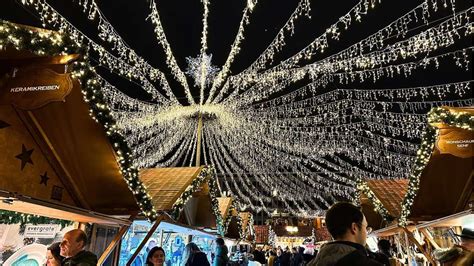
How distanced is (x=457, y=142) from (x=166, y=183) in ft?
16.6

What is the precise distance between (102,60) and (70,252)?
5.20 meters

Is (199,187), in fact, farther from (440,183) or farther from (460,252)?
(460,252)

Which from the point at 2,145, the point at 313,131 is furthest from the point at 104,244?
the point at 313,131

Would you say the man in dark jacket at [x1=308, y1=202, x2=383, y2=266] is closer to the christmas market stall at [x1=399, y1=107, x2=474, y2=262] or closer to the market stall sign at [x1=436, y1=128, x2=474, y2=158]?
the christmas market stall at [x1=399, y1=107, x2=474, y2=262]

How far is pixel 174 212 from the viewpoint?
616cm

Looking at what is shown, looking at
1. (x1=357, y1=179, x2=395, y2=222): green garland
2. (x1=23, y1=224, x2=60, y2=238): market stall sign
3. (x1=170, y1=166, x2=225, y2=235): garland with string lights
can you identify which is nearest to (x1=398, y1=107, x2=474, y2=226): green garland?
(x1=357, y1=179, x2=395, y2=222): green garland

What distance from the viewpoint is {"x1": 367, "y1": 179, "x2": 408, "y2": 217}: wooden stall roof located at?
276 inches

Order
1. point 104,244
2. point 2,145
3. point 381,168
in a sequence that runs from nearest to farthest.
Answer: point 2,145
point 104,244
point 381,168

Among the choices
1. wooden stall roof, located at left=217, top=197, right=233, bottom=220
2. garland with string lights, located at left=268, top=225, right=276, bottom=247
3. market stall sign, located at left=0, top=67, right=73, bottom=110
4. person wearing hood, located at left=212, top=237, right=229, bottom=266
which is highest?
market stall sign, located at left=0, top=67, right=73, bottom=110

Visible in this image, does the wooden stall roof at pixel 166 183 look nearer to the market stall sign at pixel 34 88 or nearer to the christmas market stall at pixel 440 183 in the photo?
the market stall sign at pixel 34 88

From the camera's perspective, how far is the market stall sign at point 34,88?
296 cm

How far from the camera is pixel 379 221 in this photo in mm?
10258

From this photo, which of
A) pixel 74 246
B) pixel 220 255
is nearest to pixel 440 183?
pixel 220 255

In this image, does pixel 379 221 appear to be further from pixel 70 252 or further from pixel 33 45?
pixel 33 45
